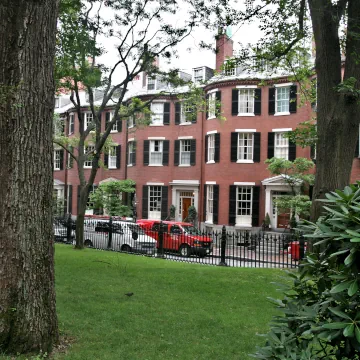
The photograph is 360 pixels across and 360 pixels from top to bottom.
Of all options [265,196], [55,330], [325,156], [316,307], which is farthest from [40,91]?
[265,196]

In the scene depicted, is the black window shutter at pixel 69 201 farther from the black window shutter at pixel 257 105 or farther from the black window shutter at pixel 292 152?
the black window shutter at pixel 292 152

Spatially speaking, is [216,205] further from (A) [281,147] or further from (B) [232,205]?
(A) [281,147]

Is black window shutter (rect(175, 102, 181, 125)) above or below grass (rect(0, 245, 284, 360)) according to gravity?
above

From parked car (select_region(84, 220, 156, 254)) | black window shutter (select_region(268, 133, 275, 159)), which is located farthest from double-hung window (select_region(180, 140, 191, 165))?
parked car (select_region(84, 220, 156, 254))

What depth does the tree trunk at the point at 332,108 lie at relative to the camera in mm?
8844

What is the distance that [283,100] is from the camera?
1003 inches

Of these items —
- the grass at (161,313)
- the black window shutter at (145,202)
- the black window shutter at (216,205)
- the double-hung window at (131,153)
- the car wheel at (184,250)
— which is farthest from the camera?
the double-hung window at (131,153)

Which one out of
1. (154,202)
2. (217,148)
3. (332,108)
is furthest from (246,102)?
(332,108)

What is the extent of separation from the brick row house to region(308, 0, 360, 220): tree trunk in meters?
12.6

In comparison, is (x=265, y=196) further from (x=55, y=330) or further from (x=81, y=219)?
(x=55, y=330)

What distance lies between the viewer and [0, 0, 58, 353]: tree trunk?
473cm

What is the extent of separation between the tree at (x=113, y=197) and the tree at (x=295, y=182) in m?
11.6

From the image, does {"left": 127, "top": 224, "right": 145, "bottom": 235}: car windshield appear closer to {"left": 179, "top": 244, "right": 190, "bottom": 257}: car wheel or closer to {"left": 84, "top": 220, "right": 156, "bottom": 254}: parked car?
{"left": 84, "top": 220, "right": 156, "bottom": 254}: parked car

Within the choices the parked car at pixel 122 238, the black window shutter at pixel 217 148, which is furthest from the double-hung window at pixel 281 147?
the parked car at pixel 122 238
